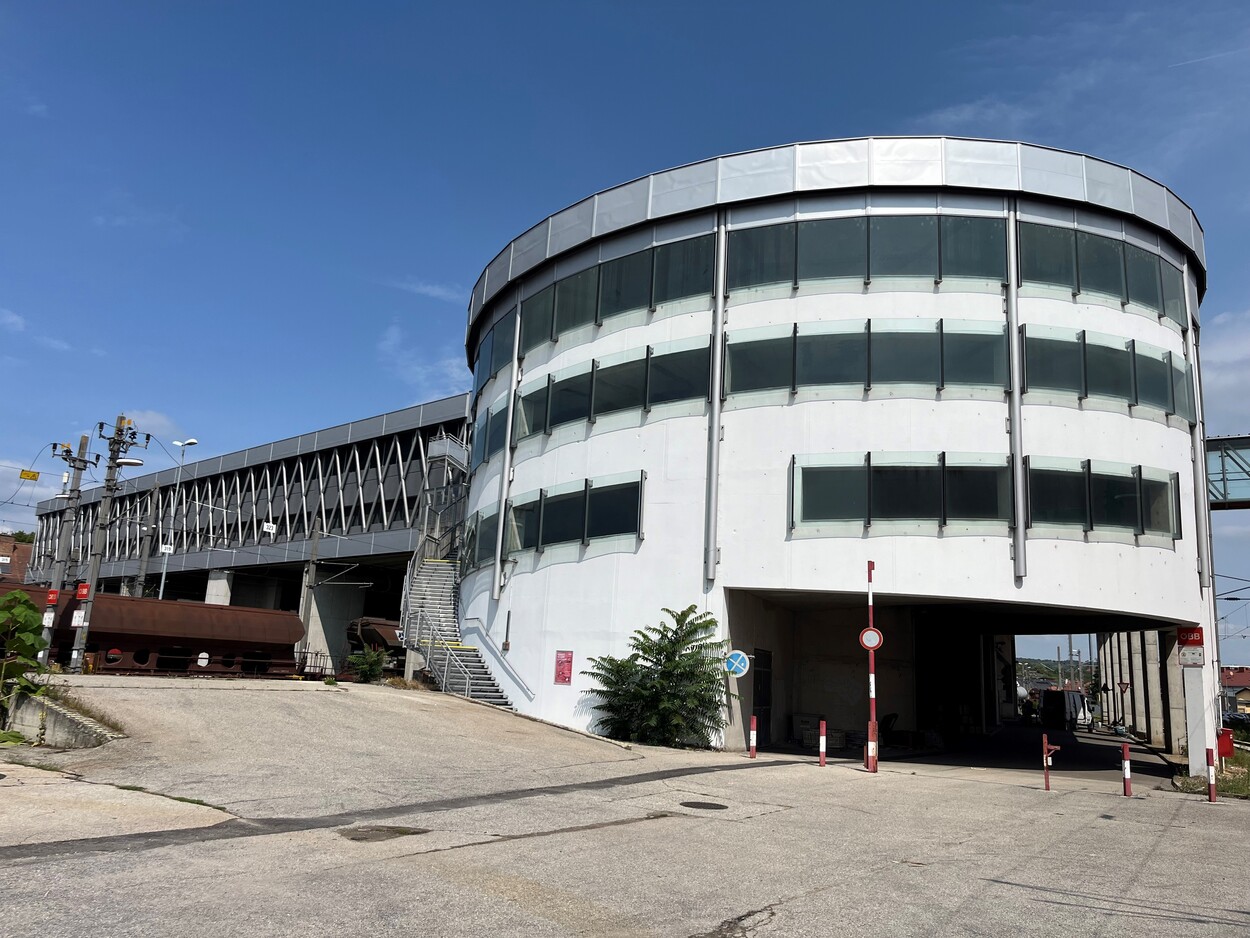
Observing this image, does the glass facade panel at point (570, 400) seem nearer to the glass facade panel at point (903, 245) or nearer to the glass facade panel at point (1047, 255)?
the glass facade panel at point (903, 245)

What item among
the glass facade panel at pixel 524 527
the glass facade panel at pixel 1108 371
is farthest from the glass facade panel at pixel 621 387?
the glass facade panel at pixel 1108 371

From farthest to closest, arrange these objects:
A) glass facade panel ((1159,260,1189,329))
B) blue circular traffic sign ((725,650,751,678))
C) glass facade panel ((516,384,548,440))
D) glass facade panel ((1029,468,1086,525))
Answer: glass facade panel ((516,384,548,440)), glass facade panel ((1159,260,1189,329)), glass facade panel ((1029,468,1086,525)), blue circular traffic sign ((725,650,751,678))

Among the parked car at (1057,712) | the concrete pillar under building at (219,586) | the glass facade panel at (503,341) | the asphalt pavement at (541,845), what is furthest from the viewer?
the concrete pillar under building at (219,586)

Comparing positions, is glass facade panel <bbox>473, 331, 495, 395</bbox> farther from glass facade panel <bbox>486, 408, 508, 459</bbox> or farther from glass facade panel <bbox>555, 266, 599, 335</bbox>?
glass facade panel <bbox>555, 266, 599, 335</bbox>

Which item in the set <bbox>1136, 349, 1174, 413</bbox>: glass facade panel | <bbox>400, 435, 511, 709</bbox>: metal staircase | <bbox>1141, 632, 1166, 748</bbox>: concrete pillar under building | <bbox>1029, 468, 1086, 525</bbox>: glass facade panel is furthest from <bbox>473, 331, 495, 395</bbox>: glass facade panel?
<bbox>1141, 632, 1166, 748</bbox>: concrete pillar under building

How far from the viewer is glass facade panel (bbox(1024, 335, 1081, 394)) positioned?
928 inches

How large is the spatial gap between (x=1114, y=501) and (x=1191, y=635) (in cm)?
425

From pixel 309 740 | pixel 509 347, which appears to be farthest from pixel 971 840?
pixel 509 347

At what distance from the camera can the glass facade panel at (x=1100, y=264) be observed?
80.9ft

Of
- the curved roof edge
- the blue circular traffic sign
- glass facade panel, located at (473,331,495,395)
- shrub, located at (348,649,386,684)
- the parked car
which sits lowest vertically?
the parked car

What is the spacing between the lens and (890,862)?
955cm

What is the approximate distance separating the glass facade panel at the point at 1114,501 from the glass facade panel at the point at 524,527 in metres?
15.0

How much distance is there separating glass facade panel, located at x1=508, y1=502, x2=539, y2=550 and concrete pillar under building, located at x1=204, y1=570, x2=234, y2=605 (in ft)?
123

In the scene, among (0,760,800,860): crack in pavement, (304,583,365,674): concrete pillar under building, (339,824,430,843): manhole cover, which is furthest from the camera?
(304,583,365,674): concrete pillar under building
